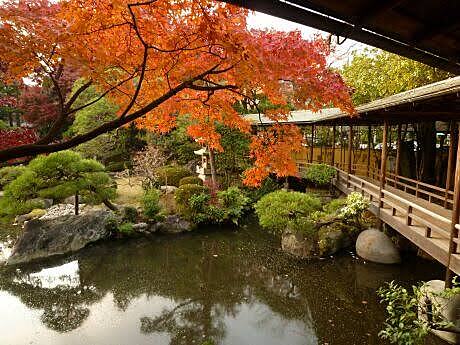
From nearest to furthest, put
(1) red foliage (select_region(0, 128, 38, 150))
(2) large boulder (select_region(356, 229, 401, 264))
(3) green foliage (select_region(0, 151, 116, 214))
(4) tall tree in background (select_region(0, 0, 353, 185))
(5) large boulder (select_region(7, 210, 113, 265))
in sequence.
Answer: (4) tall tree in background (select_region(0, 0, 353, 185))
(1) red foliage (select_region(0, 128, 38, 150))
(2) large boulder (select_region(356, 229, 401, 264))
(3) green foliage (select_region(0, 151, 116, 214))
(5) large boulder (select_region(7, 210, 113, 265))

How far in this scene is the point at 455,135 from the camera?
11.0m

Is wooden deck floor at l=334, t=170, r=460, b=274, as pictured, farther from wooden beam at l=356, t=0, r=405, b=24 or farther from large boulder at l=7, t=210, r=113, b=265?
large boulder at l=7, t=210, r=113, b=265

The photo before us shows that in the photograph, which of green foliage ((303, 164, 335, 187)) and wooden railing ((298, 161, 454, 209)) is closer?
wooden railing ((298, 161, 454, 209))

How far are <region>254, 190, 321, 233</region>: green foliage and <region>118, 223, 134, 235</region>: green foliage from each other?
5.38 m

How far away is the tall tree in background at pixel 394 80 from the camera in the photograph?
37.5 ft

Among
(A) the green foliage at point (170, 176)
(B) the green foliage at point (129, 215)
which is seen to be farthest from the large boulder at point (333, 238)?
(A) the green foliage at point (170, 176)

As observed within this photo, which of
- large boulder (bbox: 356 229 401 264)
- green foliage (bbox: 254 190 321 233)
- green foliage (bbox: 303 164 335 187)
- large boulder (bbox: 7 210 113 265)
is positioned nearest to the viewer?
large boulder (bbox: 356 229 401 264)

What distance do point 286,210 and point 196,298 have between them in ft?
13.3

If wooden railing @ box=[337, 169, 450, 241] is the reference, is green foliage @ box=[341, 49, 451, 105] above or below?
above

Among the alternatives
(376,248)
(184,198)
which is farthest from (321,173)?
(184,198)

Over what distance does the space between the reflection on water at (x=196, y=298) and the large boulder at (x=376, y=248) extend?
27 cm

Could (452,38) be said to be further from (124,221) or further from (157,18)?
(124,221)

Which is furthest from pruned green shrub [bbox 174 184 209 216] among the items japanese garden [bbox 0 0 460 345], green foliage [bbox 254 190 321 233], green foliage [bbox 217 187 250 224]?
green foliage [bbox 254 190 321 233]

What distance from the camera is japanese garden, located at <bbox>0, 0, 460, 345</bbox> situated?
13.9 ft
